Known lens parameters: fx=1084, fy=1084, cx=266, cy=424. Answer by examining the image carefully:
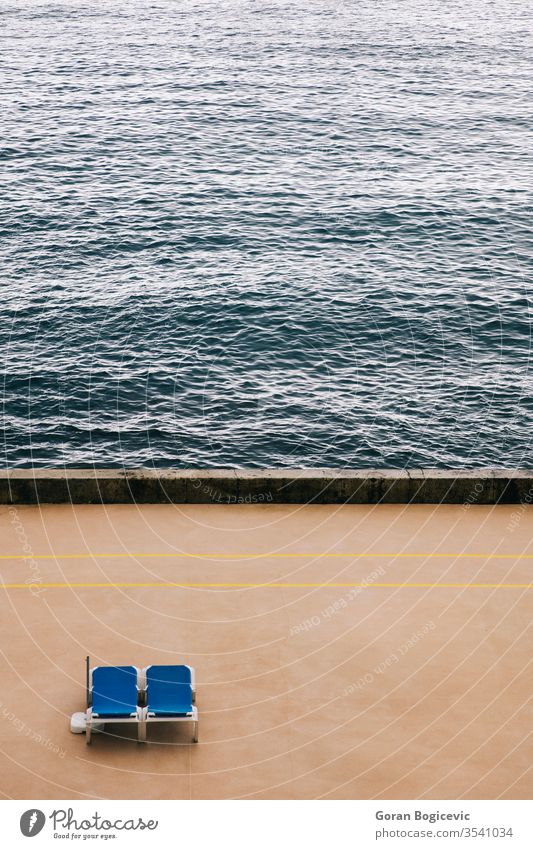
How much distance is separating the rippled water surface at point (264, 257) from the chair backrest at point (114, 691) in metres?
20.3

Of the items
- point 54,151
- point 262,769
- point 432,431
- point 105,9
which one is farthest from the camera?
point 105,9

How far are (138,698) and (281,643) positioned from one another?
308cm

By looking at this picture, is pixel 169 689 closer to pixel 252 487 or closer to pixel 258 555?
pixel 258 555

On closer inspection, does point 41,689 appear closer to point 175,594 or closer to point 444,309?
point 175,594

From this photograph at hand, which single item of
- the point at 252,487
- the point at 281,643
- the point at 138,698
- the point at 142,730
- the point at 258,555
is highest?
the point at 252,487

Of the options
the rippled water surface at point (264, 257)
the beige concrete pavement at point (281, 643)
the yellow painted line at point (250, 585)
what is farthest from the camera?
the rippled water surface at point (264, 257)

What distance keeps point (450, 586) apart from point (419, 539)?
1.70 metres

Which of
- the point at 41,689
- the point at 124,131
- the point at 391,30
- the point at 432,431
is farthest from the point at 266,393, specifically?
the point at 391,30

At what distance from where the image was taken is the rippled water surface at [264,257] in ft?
135

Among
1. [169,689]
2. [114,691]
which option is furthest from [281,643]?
[114,691]

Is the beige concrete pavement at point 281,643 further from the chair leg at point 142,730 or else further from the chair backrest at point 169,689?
the chair backrest at point 169,689

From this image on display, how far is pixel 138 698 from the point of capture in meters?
18.4

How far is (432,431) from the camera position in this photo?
41.0 metres

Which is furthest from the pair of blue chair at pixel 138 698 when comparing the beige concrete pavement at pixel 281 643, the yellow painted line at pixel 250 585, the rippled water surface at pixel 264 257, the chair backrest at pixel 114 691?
the rippled water surface at pixel 264 257
